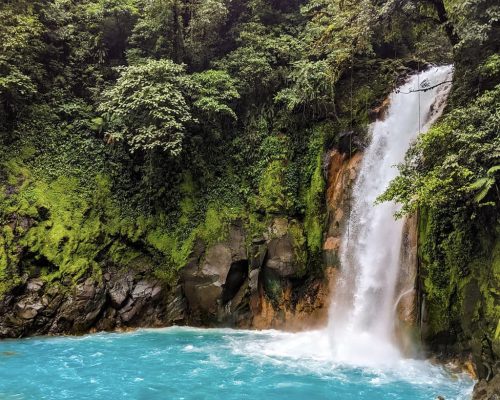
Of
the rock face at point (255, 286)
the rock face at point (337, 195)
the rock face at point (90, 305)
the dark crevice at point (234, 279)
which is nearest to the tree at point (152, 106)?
the rock face at point (255, 286)

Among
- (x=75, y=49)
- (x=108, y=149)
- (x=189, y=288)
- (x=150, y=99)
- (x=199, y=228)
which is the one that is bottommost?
(x=189, y=288)

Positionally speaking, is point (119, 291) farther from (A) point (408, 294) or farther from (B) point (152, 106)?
(A) point (408, 294)

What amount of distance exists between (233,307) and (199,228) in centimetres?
311

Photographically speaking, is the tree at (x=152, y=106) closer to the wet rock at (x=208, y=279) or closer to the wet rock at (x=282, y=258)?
the wet rock at (x=208, y=279)

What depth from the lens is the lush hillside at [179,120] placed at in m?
13.8

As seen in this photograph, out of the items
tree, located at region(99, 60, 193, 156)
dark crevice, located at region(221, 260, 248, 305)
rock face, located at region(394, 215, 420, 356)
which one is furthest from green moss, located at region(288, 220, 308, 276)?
tree, located at region(99, 60, 193, 156)

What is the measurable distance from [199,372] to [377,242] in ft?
20.1

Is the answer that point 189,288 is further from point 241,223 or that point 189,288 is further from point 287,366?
point 287,366

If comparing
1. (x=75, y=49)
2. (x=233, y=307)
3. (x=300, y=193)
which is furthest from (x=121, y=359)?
(x=75, y=49)

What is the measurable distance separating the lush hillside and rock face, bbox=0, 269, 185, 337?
0.60 ft

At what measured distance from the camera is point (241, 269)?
47.0ft

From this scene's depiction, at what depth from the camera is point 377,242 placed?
40.0 feet

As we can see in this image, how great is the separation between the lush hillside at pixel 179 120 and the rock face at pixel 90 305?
0.60ft

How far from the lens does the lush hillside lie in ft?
45.4
